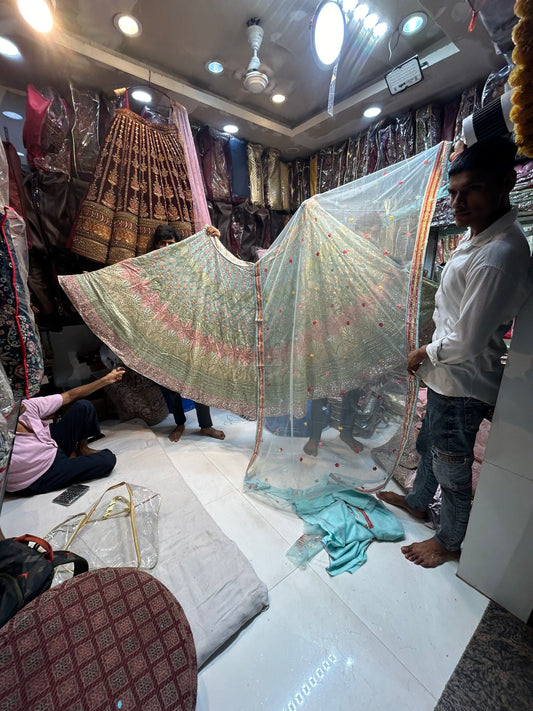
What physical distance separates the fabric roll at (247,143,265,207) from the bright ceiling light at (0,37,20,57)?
1729mm

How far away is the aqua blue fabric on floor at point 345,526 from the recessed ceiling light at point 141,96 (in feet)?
9.92

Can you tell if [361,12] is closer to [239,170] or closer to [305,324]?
[239,170]

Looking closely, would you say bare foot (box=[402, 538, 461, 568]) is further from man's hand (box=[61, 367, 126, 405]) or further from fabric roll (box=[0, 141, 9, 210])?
fabric roll (box=[0, 141, 9, 210])

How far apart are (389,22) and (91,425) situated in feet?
10.3

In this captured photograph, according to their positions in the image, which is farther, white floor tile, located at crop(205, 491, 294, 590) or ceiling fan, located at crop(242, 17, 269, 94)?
ceiling fan, located at crop(242, 17, 269, 94)

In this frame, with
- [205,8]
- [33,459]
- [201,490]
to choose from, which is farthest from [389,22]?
[33,459]

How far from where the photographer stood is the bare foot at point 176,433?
212 centimetres

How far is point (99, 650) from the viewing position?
0.62m

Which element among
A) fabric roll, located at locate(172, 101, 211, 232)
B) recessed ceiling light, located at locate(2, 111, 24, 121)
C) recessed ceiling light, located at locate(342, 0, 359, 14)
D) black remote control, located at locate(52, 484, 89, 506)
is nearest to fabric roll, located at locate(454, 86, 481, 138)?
recessed ceiling light, located at locate(342, 0, 359, 14)

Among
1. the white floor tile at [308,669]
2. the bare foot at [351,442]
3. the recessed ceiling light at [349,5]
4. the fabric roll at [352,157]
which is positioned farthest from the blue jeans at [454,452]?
the fabric roll at [352,157]

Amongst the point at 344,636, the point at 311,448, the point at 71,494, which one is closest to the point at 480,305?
the point at 311,448

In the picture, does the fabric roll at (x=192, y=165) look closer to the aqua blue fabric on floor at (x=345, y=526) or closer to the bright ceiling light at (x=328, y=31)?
the bright ceiling light at (x=328, y=31)

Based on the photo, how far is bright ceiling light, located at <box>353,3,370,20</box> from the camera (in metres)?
1.48

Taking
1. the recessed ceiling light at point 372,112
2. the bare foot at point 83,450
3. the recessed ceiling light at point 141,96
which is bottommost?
the bare foot at point 83,450
